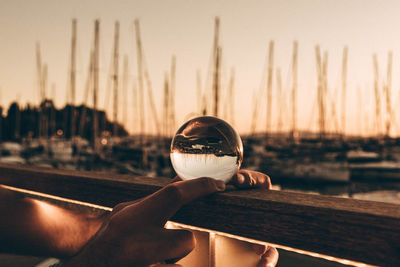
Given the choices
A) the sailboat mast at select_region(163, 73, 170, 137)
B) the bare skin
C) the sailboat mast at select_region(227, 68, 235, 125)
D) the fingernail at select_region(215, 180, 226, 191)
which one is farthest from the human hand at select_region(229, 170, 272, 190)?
the sailboat mast at select_region(227, 68, 235, 125)

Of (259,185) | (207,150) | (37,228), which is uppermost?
(207,150)

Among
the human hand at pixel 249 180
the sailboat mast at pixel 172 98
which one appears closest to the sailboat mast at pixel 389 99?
the sailboat mast at pixel 172 98

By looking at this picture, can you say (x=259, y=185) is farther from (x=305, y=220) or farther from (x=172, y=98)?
(x=172, y=98)

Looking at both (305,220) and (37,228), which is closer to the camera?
(305,220)

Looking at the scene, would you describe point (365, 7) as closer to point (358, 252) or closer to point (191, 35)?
point (191, 35)

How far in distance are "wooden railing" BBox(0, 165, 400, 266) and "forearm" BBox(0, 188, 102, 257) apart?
0.22 meters

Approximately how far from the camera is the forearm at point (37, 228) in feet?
2.98

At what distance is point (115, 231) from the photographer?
2.52 ft

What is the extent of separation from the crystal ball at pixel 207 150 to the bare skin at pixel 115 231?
0.06 metres

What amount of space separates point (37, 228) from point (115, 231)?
35 cm

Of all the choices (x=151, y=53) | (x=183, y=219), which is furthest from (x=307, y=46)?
(x=183, y=219)

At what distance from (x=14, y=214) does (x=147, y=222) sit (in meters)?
0.45

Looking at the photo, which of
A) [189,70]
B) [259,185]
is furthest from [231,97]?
[259,185]

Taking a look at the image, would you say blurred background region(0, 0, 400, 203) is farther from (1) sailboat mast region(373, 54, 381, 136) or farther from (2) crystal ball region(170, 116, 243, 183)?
(2) crystal ball region(170, 116, 243, 183)
